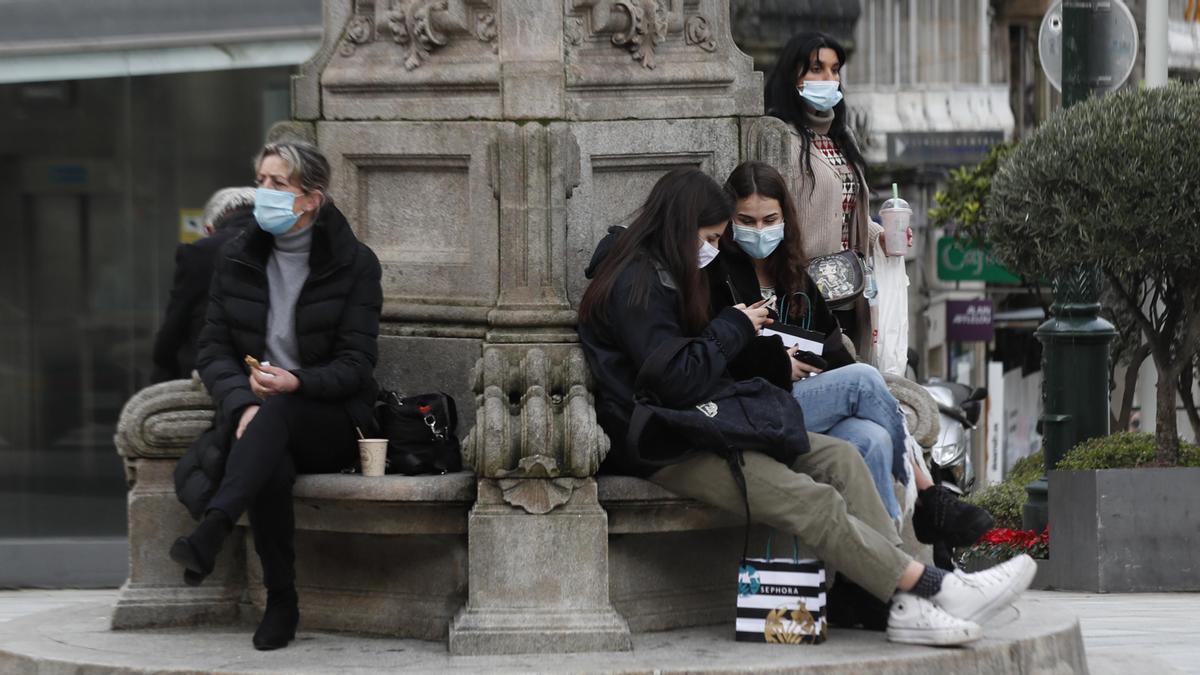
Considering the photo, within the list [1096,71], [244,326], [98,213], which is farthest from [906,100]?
[244,326]

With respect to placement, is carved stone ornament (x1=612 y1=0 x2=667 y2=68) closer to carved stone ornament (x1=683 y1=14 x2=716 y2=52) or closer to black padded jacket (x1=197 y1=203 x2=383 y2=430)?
carved stone ornament (x1=683 y1=14 x2=716 y2=52)

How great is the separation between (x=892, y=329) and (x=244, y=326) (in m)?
2.68

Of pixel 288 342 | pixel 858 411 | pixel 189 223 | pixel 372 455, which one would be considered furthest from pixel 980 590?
pixel 189 223

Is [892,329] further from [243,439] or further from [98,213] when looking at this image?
[98,213]

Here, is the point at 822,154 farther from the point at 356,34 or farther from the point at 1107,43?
the point at 1107,43

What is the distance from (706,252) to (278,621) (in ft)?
5.83

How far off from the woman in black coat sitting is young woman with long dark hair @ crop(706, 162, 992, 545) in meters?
1.20

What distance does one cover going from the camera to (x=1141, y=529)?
465 inches

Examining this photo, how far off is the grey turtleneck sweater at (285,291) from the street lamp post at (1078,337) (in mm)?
7134

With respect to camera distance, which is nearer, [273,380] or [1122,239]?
[273,380]

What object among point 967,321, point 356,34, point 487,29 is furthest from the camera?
point 967,321

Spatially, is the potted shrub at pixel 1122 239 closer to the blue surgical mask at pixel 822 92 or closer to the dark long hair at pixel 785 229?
the blue surgical mask at pixel 822 92

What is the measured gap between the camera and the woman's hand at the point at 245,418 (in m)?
7.18

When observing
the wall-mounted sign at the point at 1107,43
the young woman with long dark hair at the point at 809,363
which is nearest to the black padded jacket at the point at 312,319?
the young woman with long dark hair at the point at 809,363
